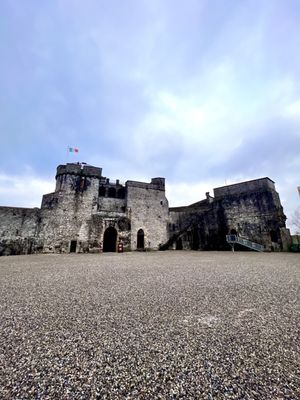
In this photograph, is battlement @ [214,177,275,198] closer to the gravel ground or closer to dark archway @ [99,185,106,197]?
dark archway @ [99,185,106,197]

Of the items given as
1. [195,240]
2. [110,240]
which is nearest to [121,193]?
[110,240]

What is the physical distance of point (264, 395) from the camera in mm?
1569

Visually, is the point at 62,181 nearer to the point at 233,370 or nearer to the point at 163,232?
the point at 163,232

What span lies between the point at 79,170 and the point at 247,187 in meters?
22.3

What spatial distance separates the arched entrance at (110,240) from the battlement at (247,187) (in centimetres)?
1622

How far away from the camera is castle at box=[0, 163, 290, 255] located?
59.9 feet

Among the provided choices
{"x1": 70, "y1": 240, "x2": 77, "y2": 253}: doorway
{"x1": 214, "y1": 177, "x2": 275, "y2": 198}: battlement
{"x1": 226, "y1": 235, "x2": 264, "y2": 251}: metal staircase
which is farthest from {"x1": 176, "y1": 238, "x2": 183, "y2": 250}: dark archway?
{"x1": 70, "y1": 240, "x2": 77, "y2": 253}: doorway

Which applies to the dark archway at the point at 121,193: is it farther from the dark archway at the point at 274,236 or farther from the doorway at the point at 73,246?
the dark archway at the point at 274,236

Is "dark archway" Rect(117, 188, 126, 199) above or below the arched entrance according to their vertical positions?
above

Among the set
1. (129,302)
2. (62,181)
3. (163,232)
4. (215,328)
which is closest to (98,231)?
(62,181)

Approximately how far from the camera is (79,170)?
2164cm

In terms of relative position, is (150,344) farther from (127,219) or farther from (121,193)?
(121,193)

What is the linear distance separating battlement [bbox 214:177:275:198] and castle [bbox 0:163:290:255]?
0.12 metres

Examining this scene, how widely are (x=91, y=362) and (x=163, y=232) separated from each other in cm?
2263
